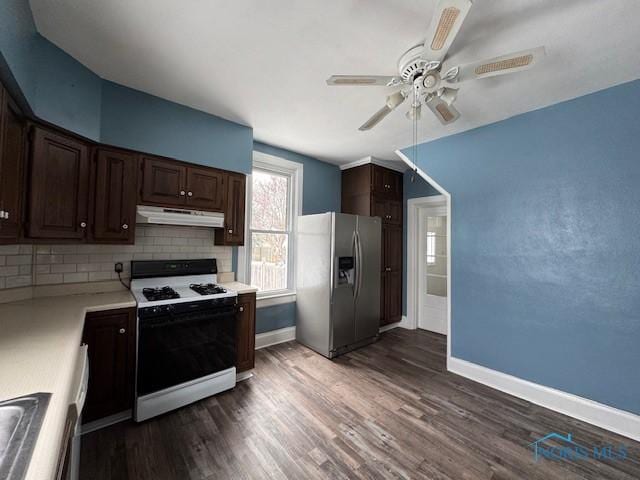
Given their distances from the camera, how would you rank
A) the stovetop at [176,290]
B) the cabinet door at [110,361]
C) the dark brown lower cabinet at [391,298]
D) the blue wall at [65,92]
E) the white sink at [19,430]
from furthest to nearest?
the dark brown lower cabinet at [391,298] → the stovetop at [176,290] → the cabinet door at [110,361] → the blue wall at [65,92] → the white sink at [19,430]

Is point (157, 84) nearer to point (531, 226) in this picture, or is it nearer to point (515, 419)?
point (531, 226)

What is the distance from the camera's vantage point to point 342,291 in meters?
3.18

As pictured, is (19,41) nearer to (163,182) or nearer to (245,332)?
(163,182)

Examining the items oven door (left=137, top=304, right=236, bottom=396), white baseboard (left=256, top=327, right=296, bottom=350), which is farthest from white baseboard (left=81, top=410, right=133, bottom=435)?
white baseboard (left=256, top=327, right=296, bottom=350)

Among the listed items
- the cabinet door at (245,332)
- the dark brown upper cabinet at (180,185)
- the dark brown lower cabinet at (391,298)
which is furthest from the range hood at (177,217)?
the dark brown lower cabinet at (391,298)

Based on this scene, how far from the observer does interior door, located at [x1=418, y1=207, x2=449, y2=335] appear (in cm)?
402

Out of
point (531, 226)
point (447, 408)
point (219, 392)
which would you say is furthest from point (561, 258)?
point (219, 392)

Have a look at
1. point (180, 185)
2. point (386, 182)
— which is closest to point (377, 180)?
point (386, 182)

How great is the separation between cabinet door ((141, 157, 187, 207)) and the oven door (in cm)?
100

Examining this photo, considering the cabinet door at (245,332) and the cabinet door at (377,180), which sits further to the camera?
the cabinet door at (377,180)

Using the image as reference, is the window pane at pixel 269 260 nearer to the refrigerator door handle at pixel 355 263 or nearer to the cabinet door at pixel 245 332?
the cabinet door at pixel 245 332

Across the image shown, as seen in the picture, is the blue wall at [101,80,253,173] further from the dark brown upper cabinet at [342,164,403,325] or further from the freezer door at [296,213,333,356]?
the dark brown upper cabinet at [342,164,403,325]

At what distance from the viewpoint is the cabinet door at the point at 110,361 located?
178 centimetres

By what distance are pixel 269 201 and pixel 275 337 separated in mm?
1823
